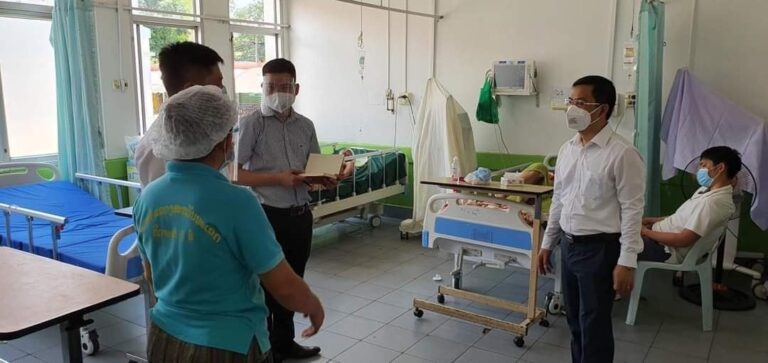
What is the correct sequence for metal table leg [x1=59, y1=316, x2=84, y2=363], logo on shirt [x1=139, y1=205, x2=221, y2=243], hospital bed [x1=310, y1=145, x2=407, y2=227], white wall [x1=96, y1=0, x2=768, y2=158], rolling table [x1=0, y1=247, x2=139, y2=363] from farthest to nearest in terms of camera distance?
1. hospital bed [x1=310, y1=145, x2=407, y2=227]
2. white wall [x1=96, y1=0, x2=768, y2=158]
3. metal table leg [x1=59, y1=316, x2=84, y2=363]
4. rolling table [x1=0, y1=247, x2=139, y2=363]
5. logo on shirt [x1=139, y1=205, x2=221, y2=243]

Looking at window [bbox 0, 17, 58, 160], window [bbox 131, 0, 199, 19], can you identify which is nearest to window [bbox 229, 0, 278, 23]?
window [bbox 131, 0, 199, 19]

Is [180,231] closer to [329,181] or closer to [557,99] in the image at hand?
[329,181]

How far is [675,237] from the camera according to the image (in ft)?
11.3

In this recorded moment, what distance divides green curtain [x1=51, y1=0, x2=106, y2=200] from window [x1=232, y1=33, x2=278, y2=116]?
1.92 m

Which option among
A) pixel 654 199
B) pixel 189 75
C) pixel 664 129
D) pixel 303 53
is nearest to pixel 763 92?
pixel 664 129

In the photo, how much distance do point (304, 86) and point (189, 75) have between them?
5.14m

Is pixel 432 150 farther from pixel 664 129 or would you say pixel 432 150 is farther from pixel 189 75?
pixel 189 75

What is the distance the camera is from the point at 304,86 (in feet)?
23.0

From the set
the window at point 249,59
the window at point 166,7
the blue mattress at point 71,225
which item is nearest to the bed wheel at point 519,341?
the blue mattress at point 71,225

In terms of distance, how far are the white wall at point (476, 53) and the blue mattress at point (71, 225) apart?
3065 millimetres

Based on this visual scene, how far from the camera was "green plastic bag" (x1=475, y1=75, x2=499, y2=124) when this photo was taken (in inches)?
211

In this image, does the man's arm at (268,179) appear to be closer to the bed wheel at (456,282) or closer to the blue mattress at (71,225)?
the blue mattress at (71,225)

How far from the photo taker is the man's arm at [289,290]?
4.45 ft

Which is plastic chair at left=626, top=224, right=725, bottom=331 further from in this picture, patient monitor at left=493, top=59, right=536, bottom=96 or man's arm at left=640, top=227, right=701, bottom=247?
patient monitor at left=493, top=59, right=536, bottom=96
